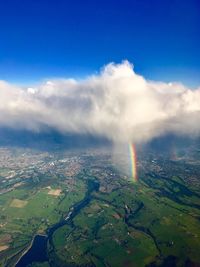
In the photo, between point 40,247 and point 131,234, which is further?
point 131,234

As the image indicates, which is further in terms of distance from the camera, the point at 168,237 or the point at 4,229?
the point at 4,229

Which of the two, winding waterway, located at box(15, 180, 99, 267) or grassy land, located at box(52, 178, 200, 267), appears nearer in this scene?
grassy land, located at box(52, 178, 200, 267)

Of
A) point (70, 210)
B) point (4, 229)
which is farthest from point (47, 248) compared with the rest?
point (70, 210)

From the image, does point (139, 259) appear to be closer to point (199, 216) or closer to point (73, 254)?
point (73, 254)

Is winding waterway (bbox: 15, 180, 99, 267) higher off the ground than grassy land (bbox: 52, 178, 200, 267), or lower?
lower

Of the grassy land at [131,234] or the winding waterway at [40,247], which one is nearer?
the grassy land at [131,234]

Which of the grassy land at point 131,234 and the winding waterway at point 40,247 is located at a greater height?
the grassy land at point 131,234

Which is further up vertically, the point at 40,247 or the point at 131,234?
the point at 131,234

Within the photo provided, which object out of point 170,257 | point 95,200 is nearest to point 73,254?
point 170,257

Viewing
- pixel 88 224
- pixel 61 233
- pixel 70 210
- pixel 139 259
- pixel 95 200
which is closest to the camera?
pixel 139 259

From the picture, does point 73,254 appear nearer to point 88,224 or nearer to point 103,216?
point 88,224

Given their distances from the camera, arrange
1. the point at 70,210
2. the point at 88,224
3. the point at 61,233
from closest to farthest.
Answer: the point at 61,233 → the point at 88,224 → the point at 70,210
